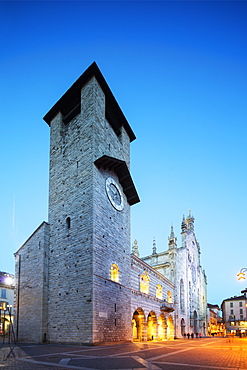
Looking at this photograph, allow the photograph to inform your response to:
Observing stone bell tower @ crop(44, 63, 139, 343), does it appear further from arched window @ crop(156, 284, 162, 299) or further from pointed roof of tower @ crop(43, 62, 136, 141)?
arched window @ crop(156, 284, 162, 299)

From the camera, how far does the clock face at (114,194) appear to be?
26.2m

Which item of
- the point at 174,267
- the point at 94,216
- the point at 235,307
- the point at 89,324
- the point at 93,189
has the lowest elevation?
the point at 235,307

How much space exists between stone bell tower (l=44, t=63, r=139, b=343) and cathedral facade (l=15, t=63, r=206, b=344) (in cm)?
7

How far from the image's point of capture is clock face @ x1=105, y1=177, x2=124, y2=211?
85.8ft

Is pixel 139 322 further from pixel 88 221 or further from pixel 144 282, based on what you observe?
pixel 88 221

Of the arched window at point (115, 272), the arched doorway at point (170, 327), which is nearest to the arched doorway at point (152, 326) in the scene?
the arched doorway at point (170, 327)

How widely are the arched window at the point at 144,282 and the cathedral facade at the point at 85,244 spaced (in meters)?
0.10

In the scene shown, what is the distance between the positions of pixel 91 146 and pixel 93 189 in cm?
373

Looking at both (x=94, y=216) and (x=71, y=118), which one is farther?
(x=71, y=118)

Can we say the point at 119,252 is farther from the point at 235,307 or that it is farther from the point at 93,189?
the point at 235,307

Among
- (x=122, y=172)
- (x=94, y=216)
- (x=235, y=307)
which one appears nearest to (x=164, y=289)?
(x=122, y=172)

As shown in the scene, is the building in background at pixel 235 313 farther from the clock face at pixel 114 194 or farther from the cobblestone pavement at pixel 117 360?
the cobblestone pavement at pixel 117 360

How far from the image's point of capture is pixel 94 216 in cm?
2250

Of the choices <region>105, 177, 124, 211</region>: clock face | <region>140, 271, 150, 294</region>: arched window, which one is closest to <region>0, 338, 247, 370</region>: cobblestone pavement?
<region>105, 177, 124, 211</region>: clock face
